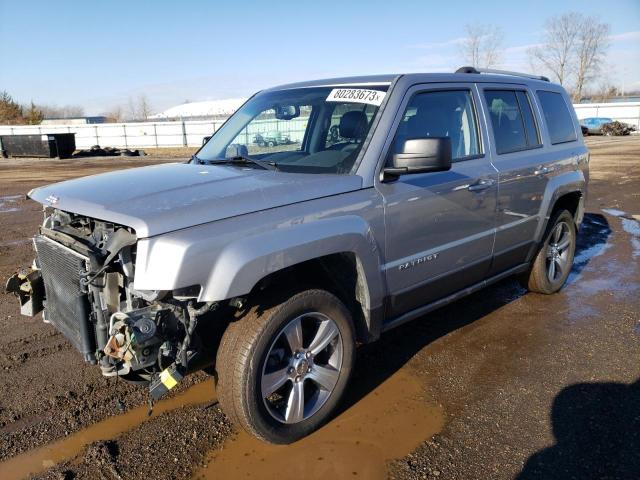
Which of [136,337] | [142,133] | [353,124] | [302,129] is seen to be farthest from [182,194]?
[142,133]

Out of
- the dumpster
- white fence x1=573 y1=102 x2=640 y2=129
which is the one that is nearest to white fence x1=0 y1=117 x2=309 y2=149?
the dumpster

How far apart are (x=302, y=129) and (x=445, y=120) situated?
1063 millimetres

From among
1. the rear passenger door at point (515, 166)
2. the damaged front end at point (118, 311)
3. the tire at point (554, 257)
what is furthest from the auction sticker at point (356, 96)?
the tire at point (554, 257)

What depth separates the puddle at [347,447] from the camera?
2.79m

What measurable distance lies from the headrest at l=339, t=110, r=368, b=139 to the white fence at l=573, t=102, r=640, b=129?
47.6m

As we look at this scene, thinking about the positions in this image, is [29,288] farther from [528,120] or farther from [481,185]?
[528,120]

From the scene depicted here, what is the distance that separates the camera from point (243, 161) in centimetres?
368

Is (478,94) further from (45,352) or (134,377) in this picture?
(45,352)

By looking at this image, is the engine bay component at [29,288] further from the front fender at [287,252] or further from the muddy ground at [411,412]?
the front fender at [287,252]

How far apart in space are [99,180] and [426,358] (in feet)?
8.69

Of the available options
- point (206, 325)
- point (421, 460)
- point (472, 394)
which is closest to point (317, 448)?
point (421, 460)

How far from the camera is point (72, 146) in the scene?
97.1ft

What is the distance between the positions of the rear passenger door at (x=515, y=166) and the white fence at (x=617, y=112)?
4585 centimetres

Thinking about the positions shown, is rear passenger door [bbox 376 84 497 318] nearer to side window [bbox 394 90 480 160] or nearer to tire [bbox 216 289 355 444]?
side window [bbox 394 90 480 160]
